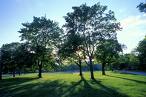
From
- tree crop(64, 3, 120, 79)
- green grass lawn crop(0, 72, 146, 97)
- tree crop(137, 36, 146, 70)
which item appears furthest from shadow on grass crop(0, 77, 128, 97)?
tree crop(137, 36, 146, 70)

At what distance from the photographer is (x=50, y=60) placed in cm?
7312

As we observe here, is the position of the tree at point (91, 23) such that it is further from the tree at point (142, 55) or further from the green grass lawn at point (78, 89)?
the tree at point (142, 55)

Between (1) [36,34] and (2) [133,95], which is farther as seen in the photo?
(1) [36,34]

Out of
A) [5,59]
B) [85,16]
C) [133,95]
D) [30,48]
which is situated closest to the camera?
[133,95]

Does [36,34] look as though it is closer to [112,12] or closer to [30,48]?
[30,48]

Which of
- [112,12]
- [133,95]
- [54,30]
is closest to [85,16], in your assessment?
[112,12]

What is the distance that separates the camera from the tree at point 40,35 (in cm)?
6962

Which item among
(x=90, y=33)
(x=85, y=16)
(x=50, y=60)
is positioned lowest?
(x=50, y=60)

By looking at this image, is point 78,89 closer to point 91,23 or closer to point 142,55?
point 91,23

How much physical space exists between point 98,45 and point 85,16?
755 cm

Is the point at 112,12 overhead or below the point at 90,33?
overhead

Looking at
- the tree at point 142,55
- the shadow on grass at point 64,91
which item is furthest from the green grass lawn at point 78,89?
the tree at point 142,55

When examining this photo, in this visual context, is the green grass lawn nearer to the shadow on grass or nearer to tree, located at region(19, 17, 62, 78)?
the shadow on grass

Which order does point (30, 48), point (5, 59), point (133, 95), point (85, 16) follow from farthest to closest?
point (5, 59) < point (30, 48) < point (85, 16) < point (133, 95)
